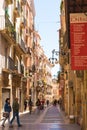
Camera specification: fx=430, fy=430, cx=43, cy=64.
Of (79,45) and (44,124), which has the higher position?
(79,45)

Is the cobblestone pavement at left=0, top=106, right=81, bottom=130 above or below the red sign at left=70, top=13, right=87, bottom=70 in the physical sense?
below

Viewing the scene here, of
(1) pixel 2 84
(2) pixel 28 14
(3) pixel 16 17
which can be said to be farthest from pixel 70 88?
(2) pixel 28 14

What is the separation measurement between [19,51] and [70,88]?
13.3 m

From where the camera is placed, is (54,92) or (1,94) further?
(54,92)

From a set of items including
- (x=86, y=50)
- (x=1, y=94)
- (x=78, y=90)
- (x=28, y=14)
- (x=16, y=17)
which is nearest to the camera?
(x=86, y=50)

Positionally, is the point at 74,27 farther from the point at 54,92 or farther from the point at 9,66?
the point at 54,92

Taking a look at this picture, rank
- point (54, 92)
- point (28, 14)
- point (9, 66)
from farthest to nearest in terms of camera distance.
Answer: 1. point (54, 92)
2. point (28, 14)
3. point (9, 66)

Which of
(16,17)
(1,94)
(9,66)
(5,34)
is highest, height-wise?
(16,17)

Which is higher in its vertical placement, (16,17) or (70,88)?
(16,17)

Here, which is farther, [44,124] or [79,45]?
[44,124]

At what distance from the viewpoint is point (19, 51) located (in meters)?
46.0

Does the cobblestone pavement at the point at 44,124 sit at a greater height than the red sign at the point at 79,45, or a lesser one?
lesser

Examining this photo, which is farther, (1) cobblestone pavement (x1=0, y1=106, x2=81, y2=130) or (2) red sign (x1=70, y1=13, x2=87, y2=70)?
(1) cobblestone pavement (x1=0, y1=106, x2=81, y2=130)

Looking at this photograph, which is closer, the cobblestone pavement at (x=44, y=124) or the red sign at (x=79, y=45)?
the red sign at (x=79, y=45)
